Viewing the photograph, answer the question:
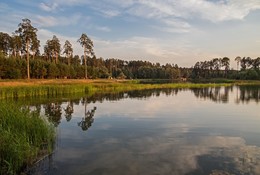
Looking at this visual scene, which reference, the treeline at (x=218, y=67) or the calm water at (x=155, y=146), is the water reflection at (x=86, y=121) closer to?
the calm water at (x=155, y=146)

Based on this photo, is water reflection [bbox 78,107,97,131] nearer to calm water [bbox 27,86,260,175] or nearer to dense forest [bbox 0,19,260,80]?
calm water [bbox 27,86,260,175]

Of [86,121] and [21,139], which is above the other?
[21,139]

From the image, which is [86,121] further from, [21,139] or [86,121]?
[21,139]

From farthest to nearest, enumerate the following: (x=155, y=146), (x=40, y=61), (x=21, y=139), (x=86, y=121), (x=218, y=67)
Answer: (x=218, y=67) → (x=40, y=61) → (x=86, y=121) → (x=155, y=146) → (x=21, y=139)

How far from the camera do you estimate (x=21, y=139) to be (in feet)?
32.5


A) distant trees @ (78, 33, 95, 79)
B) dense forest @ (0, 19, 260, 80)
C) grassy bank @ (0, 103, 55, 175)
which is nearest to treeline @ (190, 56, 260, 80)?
dense forest @ (0, 19, 260, 80)

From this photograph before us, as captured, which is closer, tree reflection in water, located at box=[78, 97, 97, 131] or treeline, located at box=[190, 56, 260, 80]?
tree reflection in water, located at box=[78, 97, 97, 131]

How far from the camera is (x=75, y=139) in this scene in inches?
563

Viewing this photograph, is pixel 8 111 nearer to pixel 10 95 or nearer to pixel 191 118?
pixel 191 118

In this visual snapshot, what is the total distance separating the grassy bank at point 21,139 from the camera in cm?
871

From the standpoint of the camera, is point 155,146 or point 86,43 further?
point 86,43

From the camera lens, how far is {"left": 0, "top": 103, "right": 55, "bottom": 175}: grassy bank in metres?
8.71

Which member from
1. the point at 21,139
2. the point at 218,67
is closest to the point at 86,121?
the point at 21,139

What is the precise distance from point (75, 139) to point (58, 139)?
34.7 inches
